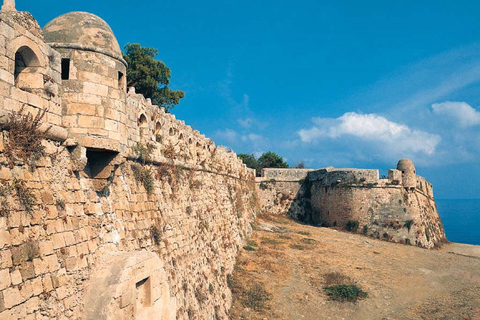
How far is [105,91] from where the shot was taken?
276 inches

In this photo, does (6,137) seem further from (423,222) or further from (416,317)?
(423,222)

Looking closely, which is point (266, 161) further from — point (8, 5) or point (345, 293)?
point (8, 5)

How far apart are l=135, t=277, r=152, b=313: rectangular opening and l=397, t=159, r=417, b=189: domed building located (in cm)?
2982

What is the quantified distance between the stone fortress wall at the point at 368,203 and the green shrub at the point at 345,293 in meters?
14.2

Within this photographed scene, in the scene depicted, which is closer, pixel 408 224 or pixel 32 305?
pixel 32 305

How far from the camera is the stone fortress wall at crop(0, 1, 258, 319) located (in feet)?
16.3

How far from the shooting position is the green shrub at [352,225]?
101 ft

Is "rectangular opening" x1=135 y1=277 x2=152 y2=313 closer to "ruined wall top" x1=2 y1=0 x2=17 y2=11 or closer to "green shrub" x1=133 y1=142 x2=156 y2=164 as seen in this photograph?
"green shrub" x1=133 y1=142 x2=156 y2=164

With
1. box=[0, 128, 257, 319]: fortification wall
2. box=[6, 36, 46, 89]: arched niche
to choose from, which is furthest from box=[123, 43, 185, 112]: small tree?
box=[6, 36, 46, 89]: arched niche

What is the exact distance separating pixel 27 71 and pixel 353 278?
17339 millimetres

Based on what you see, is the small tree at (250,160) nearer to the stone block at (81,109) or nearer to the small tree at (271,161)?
the small tree at (271,161)

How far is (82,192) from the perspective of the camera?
6.60 m

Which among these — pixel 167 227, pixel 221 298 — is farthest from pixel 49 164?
pixel 221 298

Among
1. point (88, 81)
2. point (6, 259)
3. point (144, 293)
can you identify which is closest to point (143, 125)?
point (88, 81)
